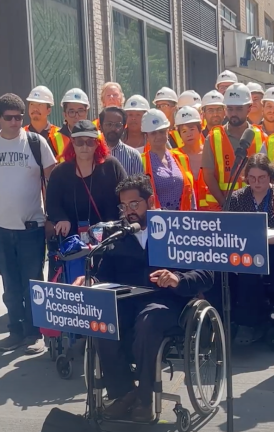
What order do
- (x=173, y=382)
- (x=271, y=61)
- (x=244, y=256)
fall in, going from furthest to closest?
(x=271, y=61), (x=173, y=382), (x=244, y=256)

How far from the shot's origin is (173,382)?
4.71 m

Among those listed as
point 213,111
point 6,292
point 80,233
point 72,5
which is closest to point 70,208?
point 80,233

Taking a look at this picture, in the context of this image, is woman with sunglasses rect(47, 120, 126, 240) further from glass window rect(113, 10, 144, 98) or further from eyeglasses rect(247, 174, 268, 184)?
glass window rect(113, 10, 144, 98)

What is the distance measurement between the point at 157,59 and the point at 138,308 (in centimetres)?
1068

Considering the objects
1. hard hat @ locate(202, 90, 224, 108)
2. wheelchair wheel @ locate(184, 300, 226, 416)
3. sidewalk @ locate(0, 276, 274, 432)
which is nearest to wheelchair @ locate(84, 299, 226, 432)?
wheelchair wheel @ locate(184, 300, 226, 416)

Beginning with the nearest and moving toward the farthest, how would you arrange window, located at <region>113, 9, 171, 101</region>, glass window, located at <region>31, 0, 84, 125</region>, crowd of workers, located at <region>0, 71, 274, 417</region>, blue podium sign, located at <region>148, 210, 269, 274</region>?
blue podium sign, located at <region>148, 210, 269, 274</region>, crowd of workers, located at <region>0, 71, 274, 417</region>, glass window, located at <region>31, 0, 84, 125</region>, window, located at <region>113, 9, 171, 101</region>

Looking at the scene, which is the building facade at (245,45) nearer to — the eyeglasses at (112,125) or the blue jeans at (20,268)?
the eyeglasses at (112,125)

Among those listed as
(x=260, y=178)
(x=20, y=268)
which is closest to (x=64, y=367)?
(x=20, y=268)

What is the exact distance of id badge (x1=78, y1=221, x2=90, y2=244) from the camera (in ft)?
16.4

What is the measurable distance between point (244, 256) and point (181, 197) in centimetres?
239

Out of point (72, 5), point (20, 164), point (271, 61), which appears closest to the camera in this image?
point (20, 164)

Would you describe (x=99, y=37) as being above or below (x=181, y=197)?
above

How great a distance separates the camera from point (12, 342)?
561 centimetres

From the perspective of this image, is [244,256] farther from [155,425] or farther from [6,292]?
[6,292]
